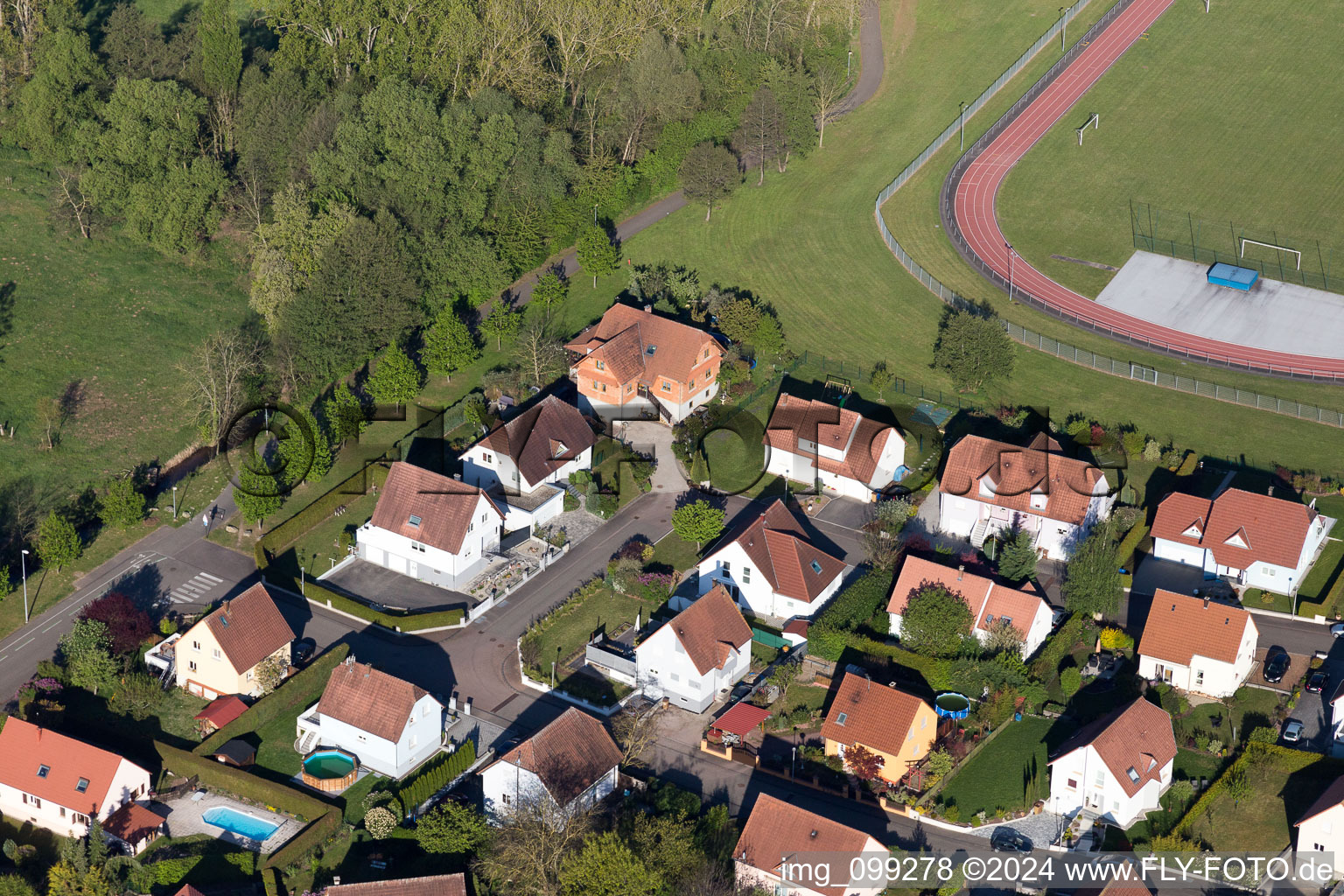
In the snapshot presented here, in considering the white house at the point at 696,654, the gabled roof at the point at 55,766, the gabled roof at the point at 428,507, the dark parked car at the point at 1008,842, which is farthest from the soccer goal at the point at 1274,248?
the gabled roof at the point at 55,766

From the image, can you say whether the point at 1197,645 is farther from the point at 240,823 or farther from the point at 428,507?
the point at 240,823

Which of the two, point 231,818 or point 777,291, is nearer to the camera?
point 231,818

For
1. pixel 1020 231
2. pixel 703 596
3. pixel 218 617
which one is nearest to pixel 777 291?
pixel 1020 231

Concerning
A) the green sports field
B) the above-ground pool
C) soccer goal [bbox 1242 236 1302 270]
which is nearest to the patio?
the above-ground pool

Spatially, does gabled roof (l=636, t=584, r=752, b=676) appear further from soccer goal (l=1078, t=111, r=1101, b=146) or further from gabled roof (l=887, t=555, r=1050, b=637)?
soccer goal (l=1078, t=111, r=1101, b=146)

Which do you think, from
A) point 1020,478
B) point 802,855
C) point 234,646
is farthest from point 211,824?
point 1020,478

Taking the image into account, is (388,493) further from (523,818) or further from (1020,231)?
(1020,231)
